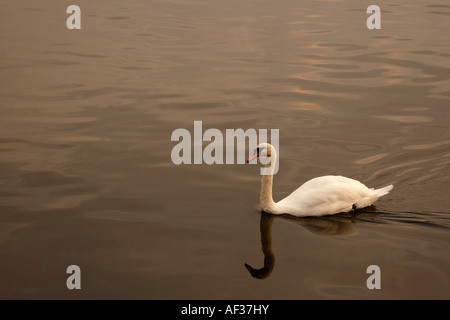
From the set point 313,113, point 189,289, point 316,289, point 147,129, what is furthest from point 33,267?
point 313,113

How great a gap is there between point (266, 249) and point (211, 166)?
11.0 feet

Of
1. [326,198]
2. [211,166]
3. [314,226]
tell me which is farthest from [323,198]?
[211,166]

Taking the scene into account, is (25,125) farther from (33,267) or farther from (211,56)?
(211,56)

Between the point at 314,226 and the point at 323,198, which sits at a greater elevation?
the point at 323,198

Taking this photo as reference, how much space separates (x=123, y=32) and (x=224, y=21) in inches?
176

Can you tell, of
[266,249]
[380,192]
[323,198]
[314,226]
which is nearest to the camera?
[266,249]

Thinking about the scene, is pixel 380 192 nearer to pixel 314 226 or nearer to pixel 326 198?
pixel 326 198

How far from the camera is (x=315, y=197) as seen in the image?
953 cm

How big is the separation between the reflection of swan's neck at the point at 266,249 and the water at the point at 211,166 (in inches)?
1.1

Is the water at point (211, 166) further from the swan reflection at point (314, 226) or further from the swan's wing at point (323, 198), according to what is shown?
the swan's wing at point (323, 198)

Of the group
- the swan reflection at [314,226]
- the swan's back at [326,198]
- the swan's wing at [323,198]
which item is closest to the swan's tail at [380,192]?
the swan's back at [326,198]

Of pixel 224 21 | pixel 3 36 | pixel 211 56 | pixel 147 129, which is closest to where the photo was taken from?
pixel 147 129

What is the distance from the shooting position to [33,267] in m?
8.20

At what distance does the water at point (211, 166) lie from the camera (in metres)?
8.19
